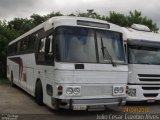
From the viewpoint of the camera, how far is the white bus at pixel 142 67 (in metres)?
13.2

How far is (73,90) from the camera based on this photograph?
10.2m

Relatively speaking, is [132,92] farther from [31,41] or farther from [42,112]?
[31,41]

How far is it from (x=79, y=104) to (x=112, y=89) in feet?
4.25

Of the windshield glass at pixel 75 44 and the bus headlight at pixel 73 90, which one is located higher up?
the windshield glass at pixel 75 44

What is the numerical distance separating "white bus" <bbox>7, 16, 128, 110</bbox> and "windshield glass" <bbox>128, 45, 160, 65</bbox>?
2153 millimetres

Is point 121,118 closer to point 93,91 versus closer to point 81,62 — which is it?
point 93,91

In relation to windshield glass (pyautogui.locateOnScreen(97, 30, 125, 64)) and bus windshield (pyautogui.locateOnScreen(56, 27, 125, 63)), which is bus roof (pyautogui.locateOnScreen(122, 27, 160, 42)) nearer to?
windshield glass (pyautogui.locateOnScreen(97, 30, 125, 64))

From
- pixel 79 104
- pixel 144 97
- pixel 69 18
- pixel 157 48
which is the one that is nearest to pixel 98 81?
pixel 79 104

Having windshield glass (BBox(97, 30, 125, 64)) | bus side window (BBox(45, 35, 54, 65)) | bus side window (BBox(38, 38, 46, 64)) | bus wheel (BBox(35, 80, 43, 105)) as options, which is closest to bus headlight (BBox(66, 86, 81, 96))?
bus side window (BBox(45, 35, 54, 65))

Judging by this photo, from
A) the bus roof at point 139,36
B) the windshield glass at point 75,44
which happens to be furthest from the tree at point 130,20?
the windshield glass at point 75,44

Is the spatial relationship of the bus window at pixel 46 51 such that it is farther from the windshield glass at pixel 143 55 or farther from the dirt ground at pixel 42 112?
the windshield glass at pixel 143 55

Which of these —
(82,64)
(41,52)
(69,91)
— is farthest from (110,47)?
(41,52)

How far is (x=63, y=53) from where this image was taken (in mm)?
10227

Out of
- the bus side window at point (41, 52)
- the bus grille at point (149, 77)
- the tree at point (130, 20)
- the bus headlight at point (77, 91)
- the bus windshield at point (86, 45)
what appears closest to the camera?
the bus headlight at point (77, 91)
